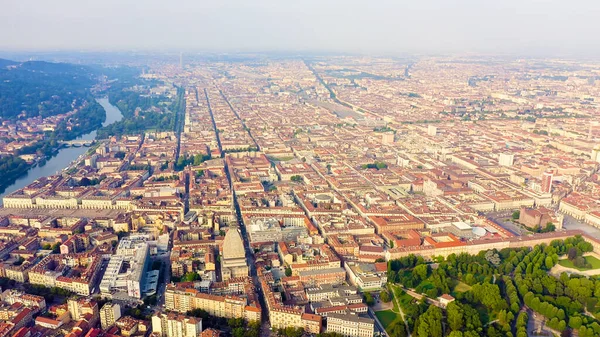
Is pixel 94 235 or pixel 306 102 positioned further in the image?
pixel 306 102

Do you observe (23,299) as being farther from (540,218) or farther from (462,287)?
(540,218)

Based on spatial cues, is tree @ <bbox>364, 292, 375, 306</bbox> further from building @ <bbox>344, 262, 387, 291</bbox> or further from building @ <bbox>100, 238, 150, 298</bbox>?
building @ <bbox>100, 238, 150, 298</bbox>

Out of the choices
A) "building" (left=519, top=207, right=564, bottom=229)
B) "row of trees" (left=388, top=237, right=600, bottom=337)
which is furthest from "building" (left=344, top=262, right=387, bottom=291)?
"building" (left=519, top=207, right=564, bottom=229)

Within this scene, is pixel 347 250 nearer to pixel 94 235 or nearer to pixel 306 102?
pixel 94 235

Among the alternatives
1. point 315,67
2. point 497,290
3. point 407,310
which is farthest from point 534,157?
point 315,67

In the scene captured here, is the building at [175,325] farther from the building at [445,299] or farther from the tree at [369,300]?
the building at [445,299]

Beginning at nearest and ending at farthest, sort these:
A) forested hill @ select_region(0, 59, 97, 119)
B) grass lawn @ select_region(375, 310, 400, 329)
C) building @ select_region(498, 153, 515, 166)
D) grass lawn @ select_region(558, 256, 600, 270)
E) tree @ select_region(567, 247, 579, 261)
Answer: grass lawn @ select_region(375, 310, 400, 329) < grass lawn @ select_region(558, 256, 600, 270) < tree @ select_region(567, 247, 579, 261) < building @ select_region(498, 153, 515, 166) < forested hill @ select_region(0, 59, 97, 119)

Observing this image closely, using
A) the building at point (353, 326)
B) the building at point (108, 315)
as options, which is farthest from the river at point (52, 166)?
the building at point (353, 326)
